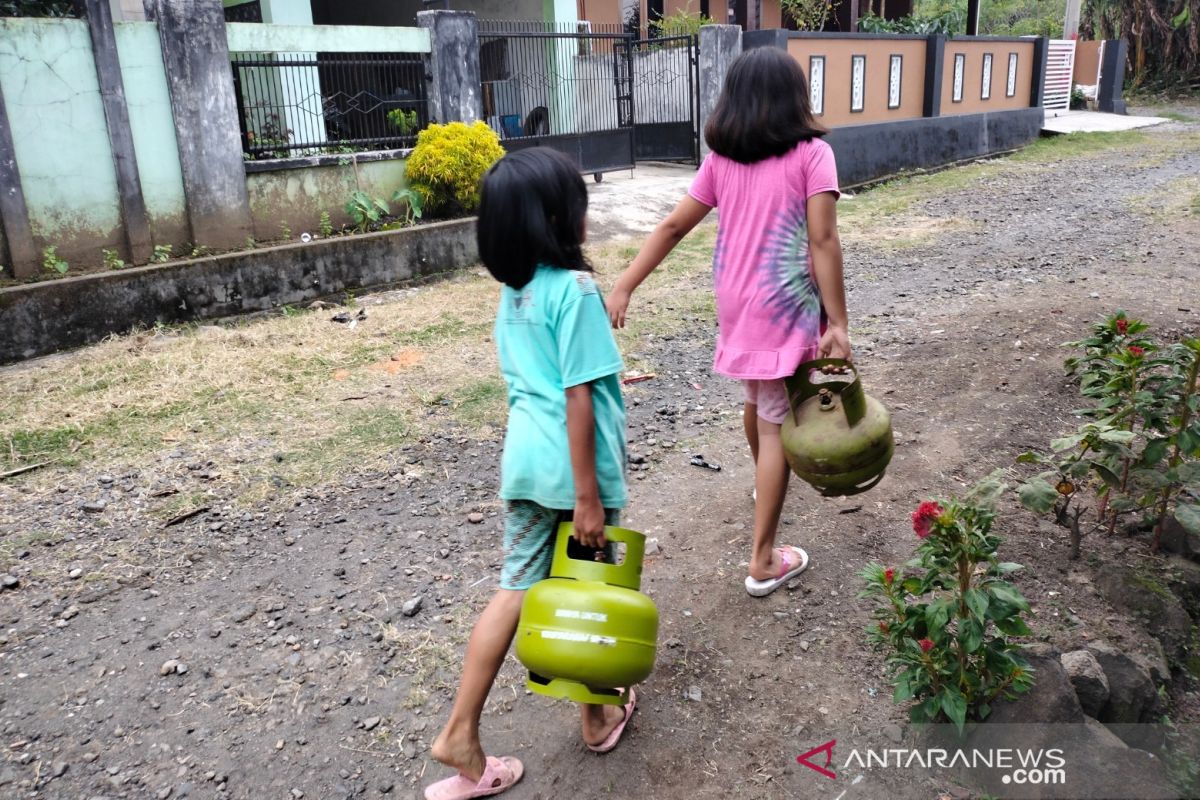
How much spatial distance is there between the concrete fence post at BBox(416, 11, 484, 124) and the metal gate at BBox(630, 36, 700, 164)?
4153mm

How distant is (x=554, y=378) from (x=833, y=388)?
81 centimetres

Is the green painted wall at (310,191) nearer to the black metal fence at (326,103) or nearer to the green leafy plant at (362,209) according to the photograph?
the green leafy plant at (362,209)

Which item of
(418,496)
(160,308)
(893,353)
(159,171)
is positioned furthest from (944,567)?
(159,171)

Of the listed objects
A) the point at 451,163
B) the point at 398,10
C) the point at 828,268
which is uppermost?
the point at 398,10

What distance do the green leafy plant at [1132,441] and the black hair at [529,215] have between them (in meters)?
1.72

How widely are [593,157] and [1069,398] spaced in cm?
800

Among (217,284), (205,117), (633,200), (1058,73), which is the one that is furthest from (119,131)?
(1058,73)

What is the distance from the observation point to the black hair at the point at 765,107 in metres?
2.55

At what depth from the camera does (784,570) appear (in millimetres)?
3047

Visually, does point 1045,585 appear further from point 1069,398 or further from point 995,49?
point 995,49

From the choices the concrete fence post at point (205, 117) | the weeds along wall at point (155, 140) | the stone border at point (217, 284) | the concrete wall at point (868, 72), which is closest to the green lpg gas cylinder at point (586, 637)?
the stone border at point (217, 284)

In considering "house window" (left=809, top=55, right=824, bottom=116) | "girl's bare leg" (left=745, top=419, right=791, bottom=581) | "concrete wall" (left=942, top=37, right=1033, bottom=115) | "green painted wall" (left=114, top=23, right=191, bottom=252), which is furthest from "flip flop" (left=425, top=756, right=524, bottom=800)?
"concrete wall" (left=942, top=37, right=1033, bottom=115)

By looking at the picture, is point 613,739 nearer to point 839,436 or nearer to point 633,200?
point 839,436

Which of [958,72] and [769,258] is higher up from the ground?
[958,72]
